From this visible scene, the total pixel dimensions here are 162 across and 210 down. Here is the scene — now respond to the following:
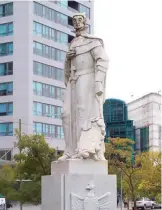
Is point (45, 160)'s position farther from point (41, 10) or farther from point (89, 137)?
point (41, 10)

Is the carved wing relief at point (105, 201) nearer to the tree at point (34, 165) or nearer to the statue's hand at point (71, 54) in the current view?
the statue's hand at point (71, 54)

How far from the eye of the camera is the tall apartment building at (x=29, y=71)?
6981 centimetres

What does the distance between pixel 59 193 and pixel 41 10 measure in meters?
64.3

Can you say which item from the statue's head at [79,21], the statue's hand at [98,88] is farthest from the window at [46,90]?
the statue's hand at [98,88]

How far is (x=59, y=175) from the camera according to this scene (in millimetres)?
10312

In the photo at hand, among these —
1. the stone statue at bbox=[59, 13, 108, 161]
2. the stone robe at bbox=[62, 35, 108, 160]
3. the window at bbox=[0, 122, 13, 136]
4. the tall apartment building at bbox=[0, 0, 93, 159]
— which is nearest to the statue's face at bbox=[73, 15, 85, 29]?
the stone statue at bbox=[59, 13, 108, 161]

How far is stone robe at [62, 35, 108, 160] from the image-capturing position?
34.9 ft

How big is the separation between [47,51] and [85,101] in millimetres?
63523

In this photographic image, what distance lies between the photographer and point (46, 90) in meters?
73.1

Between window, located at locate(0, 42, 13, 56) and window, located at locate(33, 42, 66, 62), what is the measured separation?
3.03 m

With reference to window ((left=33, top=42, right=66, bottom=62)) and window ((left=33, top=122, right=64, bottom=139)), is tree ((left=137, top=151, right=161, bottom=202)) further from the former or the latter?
window ((left=33, top=42, right=66, bottom=62))

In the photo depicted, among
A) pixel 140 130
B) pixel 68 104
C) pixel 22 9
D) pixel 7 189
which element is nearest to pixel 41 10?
pixel 22 9

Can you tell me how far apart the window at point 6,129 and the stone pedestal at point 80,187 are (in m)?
59.2

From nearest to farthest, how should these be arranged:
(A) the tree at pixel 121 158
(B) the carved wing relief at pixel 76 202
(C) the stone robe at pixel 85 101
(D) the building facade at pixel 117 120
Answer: (B) the carved wing relief at pixel 76 202, (C) the stone robe at pixel 85 101, (A) the tree at pixel 121 158, (D) the building facade at pixel 117 120
